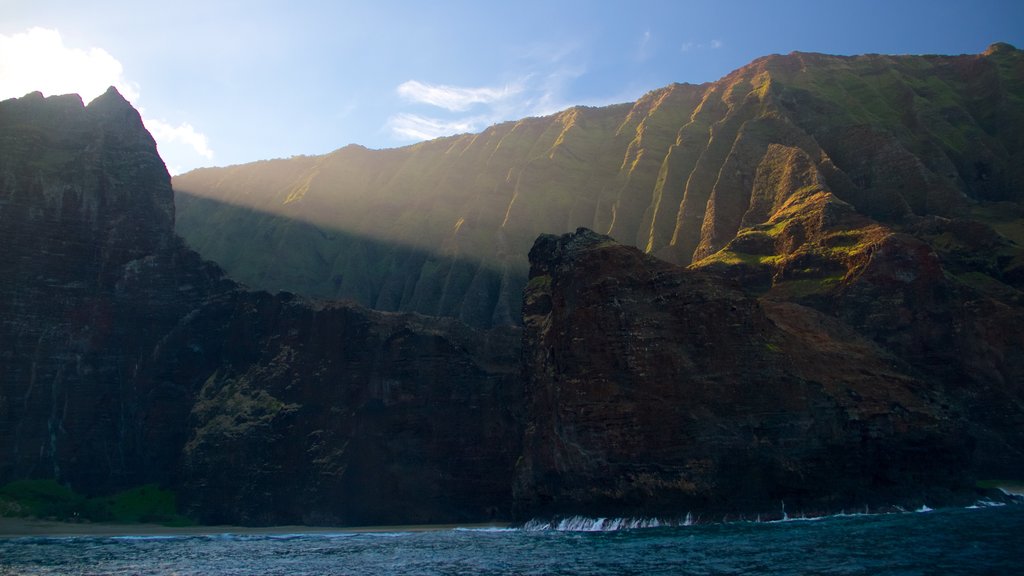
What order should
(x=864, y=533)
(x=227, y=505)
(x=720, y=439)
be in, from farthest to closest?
(x=227, y=505), (x=720, y=439), (x=864, y=533)

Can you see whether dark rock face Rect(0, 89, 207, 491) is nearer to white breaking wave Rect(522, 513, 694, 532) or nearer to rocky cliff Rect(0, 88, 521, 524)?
rocky cliff Rect(0, 88, 521, 524)

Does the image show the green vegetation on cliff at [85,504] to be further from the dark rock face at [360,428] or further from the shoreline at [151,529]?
the dark rock face at [360,428]

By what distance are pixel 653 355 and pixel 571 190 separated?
85.1 meters

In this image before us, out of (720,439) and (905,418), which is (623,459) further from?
(905,418)

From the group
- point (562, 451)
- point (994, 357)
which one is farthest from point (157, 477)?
point (994, 357)

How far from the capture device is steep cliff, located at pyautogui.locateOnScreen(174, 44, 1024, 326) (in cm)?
10369

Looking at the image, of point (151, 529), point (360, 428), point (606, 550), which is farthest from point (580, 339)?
point (151, 529)

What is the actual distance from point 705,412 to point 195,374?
53766mm

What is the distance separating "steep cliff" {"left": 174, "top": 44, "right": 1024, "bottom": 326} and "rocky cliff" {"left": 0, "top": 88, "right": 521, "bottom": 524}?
31739mm

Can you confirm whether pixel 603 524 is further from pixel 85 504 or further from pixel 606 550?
pixel 85 504

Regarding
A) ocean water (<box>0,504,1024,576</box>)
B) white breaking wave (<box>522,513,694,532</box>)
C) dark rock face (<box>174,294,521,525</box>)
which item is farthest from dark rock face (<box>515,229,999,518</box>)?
dark rock face (<box>174,294,521,525</box>)

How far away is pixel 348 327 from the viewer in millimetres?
82312

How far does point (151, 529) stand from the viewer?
71.6 meters

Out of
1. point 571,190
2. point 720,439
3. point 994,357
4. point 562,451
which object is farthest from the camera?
point 571,190
